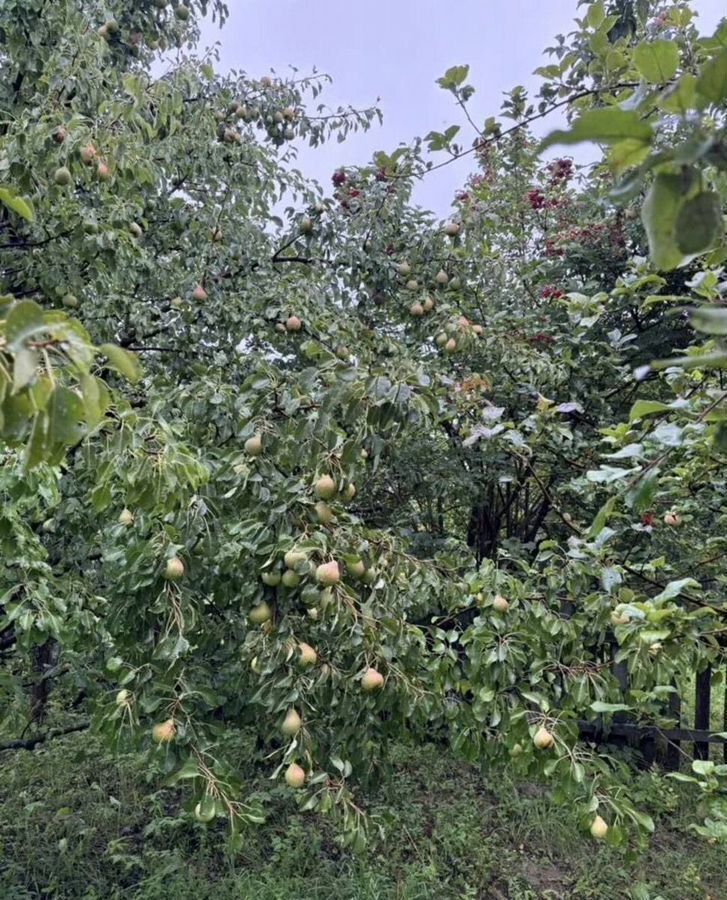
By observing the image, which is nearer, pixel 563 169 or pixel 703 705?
pixel 703 705

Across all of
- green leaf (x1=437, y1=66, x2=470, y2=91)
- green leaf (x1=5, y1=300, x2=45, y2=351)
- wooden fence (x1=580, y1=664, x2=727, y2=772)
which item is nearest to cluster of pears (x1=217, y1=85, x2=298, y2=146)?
green leaf (x1=437, y1=66, x2=470, y2=91)

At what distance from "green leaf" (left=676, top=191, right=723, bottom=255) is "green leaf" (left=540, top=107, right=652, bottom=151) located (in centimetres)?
5

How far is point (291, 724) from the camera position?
61.4 inches

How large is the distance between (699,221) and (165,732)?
1.53 metres

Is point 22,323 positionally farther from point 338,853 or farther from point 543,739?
point 338,853

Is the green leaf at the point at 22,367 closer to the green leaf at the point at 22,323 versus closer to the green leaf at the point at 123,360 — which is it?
the green leaf at the point at 22,323

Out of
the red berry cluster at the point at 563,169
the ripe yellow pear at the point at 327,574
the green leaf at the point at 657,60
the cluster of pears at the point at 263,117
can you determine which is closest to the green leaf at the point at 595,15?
the green leaf at the point at 657,60

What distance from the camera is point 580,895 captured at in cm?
271

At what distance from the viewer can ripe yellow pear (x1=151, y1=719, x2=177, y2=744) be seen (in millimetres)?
1541

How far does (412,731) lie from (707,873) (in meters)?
1.73

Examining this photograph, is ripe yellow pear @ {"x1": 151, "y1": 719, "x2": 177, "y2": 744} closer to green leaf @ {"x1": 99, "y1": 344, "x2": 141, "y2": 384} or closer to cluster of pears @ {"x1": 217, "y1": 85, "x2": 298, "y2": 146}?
green leaf @ {"x1": 99, "y1": 344, "x2": 141, "y2": 384}

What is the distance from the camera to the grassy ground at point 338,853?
2.70 m

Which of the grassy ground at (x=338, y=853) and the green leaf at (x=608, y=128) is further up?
the green leaf at (x=608, y=128)

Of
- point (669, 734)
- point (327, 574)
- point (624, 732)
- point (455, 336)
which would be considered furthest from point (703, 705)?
point (327, 574)
